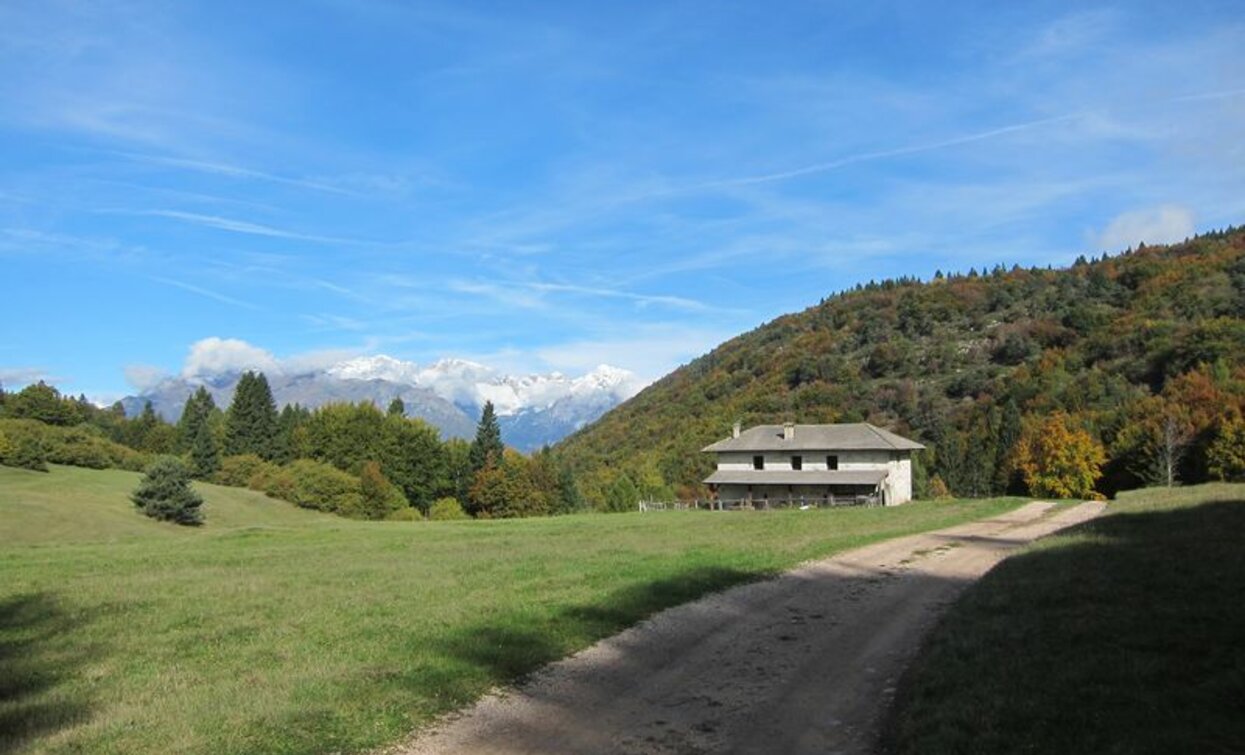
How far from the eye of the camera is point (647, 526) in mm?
43625

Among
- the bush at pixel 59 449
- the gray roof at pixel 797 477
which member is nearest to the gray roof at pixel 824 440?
the gray roof at pixel 797 477

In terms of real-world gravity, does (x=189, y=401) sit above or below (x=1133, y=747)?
above

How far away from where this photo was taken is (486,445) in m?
112

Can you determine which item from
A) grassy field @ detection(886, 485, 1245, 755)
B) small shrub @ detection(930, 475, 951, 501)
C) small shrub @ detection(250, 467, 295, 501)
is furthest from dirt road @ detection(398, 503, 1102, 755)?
small shrub @ detection(930, 475, 951, 501)

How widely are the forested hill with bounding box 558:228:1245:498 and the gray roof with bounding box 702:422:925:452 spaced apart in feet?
75.0

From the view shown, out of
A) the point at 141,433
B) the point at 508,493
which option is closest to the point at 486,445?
the point at 508,493

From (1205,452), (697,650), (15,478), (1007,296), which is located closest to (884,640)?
(697,650)

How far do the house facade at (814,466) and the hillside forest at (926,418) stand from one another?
2189 cm

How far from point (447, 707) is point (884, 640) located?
23.3 feet

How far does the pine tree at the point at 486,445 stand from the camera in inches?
4345

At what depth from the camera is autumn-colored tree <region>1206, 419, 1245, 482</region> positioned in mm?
74744

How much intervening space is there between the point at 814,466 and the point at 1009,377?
3100 inches

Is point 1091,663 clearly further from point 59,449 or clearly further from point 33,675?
point 59,449

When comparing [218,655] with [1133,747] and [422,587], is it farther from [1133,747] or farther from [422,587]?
[1133,747]
